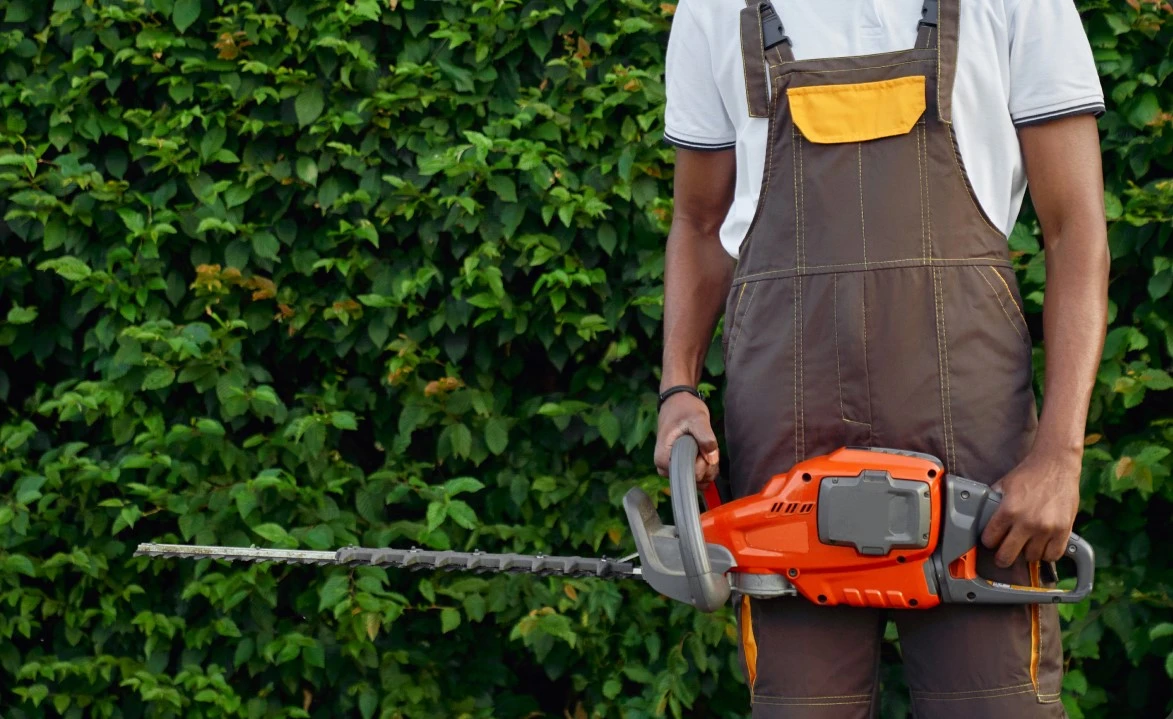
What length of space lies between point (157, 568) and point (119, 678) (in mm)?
377

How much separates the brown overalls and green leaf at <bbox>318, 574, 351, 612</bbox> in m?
1.68

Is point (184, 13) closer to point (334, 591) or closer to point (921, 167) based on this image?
point (334, 591)

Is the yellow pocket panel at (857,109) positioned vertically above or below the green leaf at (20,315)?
above

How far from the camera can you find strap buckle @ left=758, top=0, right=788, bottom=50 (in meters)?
1.91

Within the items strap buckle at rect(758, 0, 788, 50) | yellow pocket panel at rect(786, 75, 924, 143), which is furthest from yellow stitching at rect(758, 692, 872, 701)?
strap buckle at rect(758, 0, 788, 50)

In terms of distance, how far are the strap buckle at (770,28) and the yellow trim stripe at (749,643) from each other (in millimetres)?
842

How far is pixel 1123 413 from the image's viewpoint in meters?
3.19

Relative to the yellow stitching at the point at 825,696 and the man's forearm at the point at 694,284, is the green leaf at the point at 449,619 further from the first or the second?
the yellow stitching at the point at 825,696

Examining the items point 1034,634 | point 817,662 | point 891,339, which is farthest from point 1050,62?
point 817,662

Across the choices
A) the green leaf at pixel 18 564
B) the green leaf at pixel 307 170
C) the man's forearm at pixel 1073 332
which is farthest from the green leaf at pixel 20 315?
the man's forearm at pixel 1073 332

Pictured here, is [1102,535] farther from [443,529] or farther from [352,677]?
[352,677]

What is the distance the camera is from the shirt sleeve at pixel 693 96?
6.82 feet

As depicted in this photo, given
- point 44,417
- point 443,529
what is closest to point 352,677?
point 443,529

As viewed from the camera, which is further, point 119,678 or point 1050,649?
point 119,678
